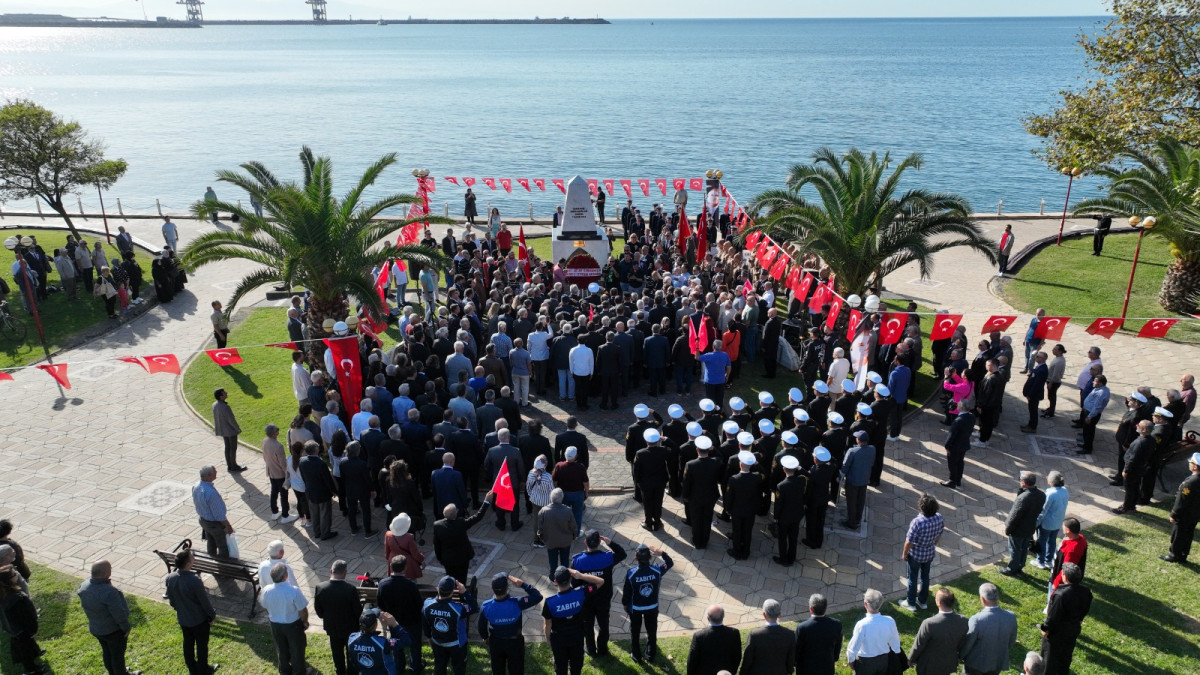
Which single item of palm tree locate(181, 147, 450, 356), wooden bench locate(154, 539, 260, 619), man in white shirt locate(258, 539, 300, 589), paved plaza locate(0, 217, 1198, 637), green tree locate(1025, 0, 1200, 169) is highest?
green tree locate(1025, 0, 1200, 169)

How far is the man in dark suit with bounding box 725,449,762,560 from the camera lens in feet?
32.4

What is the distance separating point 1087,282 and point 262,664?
74.5 feet

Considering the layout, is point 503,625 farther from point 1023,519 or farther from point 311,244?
point 311,244

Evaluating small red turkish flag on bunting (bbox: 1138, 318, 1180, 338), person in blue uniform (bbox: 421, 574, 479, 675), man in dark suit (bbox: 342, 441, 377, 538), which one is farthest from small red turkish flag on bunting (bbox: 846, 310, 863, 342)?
person in blue uniform (bbox: 421, 574, 479, 675)

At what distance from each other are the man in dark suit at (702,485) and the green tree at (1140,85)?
14.1 m

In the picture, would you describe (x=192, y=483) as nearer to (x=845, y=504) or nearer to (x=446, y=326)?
(x=446, y=326)

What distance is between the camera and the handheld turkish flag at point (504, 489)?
10.2m

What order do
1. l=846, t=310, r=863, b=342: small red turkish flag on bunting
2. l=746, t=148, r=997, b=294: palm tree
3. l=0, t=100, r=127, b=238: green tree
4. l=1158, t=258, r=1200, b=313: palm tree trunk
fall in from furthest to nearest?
l=0, t=100, r=127, b=238: green tree < l=1158, t=258, r=1200, b=313: palm tree trunk < l=746, t=148, r=997, b=294: palm tree < l=846, t=310, r=863, b=342: small red turkish flag on bunting

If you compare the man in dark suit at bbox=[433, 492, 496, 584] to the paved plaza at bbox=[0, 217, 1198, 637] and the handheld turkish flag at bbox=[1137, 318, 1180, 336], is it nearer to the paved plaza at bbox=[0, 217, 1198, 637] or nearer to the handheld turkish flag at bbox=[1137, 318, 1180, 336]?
the paved plaza at bbox=[0, 217, 1198, 637]

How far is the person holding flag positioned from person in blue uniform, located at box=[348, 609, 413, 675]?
9.90 ft

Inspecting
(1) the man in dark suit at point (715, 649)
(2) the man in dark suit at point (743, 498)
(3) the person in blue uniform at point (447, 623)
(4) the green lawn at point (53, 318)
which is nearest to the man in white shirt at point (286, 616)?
(3) the person in blue uniform at point (447, 623)

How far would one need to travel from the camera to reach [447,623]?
753 cm

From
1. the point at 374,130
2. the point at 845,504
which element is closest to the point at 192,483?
the point at 845,504

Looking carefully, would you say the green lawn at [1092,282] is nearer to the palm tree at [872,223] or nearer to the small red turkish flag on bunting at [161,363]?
the palm tree at [872,223]
